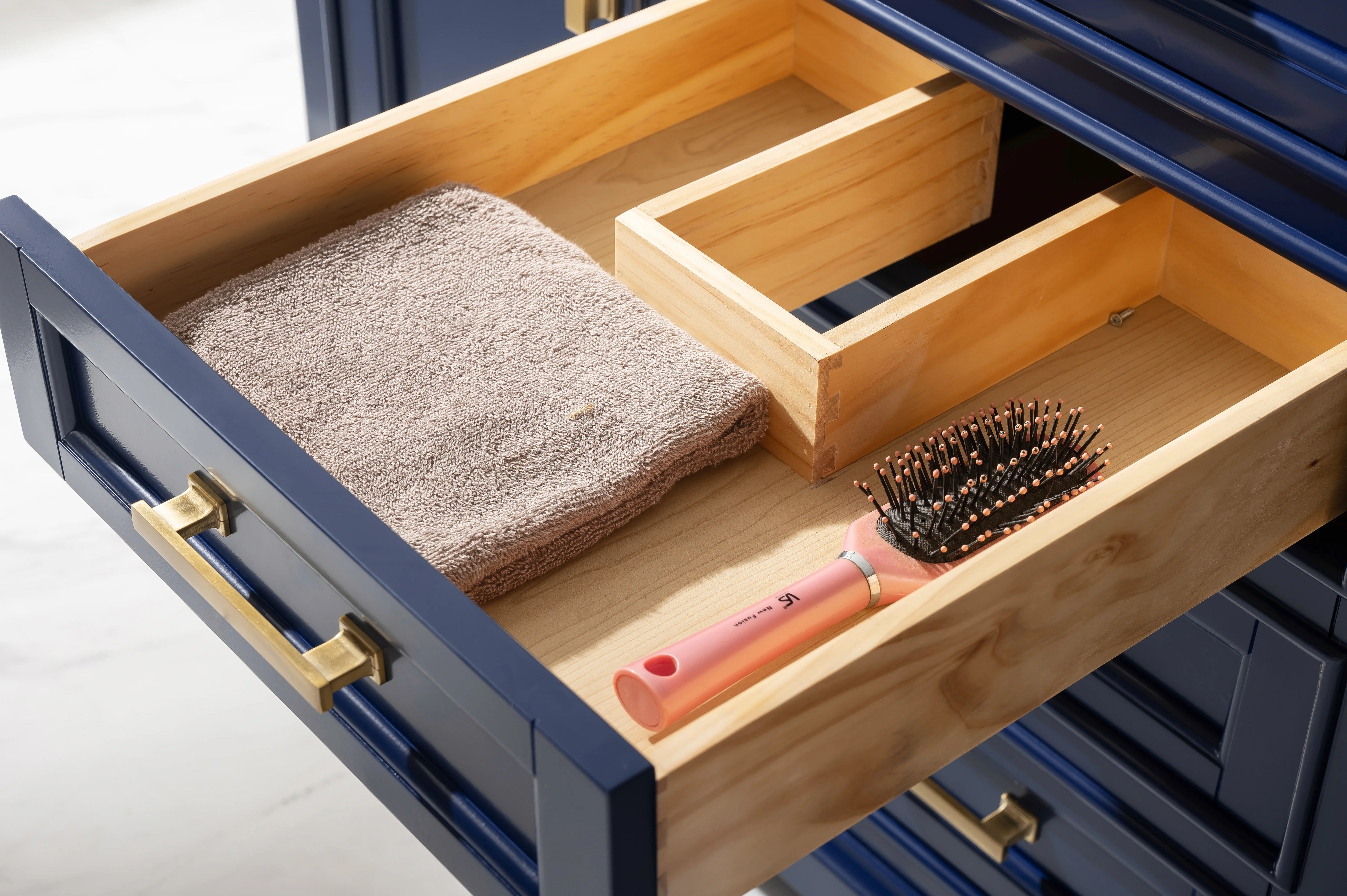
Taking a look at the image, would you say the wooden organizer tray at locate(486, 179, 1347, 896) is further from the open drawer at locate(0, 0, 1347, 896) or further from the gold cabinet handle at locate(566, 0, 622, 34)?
the gold cabinet handle at locate(566, 0, 622, 34)

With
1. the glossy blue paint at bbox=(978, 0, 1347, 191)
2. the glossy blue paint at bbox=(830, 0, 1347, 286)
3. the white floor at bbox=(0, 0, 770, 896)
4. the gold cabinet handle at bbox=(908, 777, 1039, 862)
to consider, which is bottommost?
the white floor at bbox=(0, 0, 770, 896)

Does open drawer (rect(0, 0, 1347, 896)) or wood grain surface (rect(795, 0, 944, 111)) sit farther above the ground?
wood grain surface (rect(795, 0, 944, 111))

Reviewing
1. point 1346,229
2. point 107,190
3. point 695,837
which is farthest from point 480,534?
point 107,190

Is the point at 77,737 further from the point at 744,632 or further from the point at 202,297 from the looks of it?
the point at 744,632

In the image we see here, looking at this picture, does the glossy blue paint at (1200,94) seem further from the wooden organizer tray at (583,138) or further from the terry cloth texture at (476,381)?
the terry cloth texture at (476,381)

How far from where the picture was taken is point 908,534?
0.76 m

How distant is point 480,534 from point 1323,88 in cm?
49

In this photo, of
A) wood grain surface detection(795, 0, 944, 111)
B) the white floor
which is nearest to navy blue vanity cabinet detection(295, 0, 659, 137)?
wood grain surface detection(795, 0, 944, 111)

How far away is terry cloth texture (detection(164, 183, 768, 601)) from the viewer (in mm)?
768

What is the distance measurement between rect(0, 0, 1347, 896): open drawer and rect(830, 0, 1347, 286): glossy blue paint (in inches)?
1.6

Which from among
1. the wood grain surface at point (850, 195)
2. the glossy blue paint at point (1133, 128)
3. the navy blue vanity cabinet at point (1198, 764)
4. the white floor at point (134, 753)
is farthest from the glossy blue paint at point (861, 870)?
the glossy blue paint at point (1133, 128)

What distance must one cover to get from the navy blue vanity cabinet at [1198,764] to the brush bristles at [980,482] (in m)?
0.21

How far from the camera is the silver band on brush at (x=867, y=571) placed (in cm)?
74

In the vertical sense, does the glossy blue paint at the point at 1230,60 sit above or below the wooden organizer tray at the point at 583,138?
above
